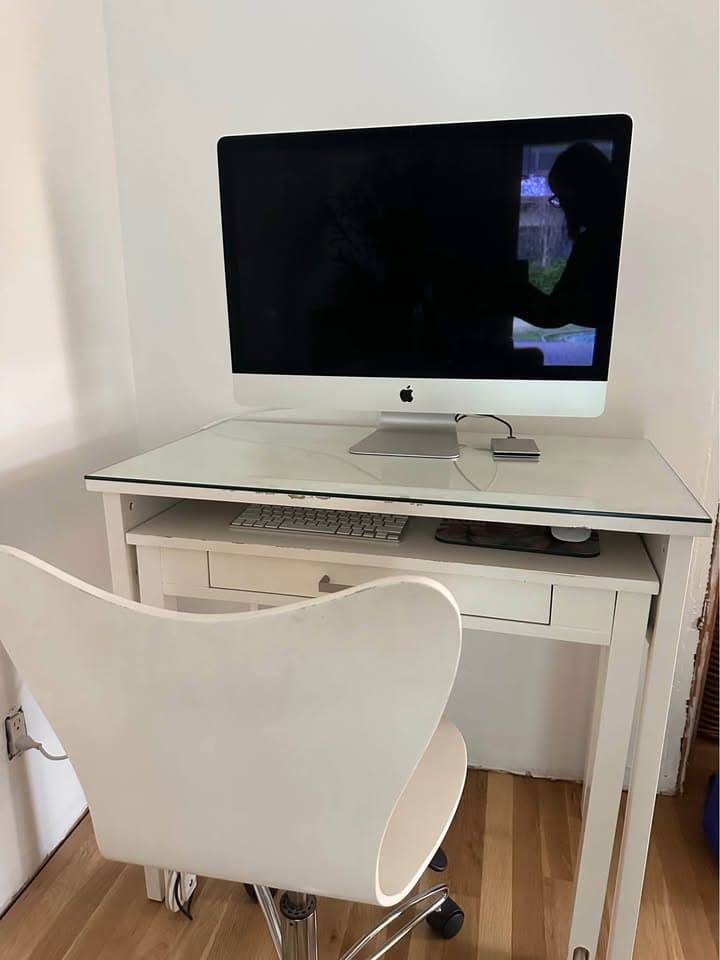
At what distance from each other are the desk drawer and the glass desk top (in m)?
0.13

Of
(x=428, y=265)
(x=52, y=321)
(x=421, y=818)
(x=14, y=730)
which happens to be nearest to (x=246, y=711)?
(x=421, y=818)

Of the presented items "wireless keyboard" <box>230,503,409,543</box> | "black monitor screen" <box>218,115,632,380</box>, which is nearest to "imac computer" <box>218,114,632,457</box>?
"black monitor screen" <box>218,115,632,380</box>

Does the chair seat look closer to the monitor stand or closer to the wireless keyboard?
the wireless keyboard

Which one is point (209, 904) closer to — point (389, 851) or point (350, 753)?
point (389, 851)

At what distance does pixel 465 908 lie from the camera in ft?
4.33

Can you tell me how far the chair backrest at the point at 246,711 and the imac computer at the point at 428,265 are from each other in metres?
0.60

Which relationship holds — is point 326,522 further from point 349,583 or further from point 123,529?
point 123,529

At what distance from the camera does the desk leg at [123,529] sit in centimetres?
112

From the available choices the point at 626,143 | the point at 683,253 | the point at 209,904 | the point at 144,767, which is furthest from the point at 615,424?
the point at 209,904

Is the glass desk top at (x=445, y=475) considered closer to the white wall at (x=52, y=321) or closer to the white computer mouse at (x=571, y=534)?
the white computer mouse at (x=571, y=534)

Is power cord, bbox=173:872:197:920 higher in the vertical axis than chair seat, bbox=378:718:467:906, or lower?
lower

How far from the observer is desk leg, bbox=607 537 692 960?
3.06 feet

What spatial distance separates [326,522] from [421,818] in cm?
46

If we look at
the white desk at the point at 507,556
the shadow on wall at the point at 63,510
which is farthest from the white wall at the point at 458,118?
the white desk at the point at 507,556
